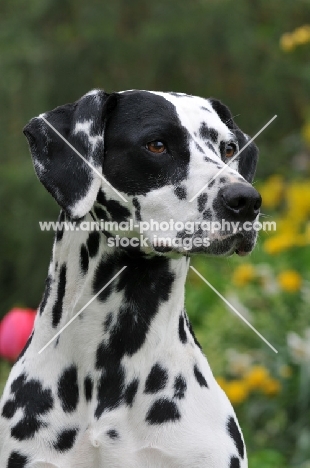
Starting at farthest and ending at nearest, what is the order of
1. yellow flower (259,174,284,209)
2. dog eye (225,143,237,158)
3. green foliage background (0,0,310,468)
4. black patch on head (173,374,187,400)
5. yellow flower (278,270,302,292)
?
green foliage background (0,0,310,468) < yellow flower (259,174,284,209) < yellow flower (278,270,302,292) < dog eye (225,143,237,158) < black patch on head (173,374,187,400)

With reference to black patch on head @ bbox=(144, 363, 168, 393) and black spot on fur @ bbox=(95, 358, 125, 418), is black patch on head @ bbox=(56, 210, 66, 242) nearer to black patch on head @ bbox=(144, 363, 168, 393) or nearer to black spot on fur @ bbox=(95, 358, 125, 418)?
black spot on fur @ bbox=(95, 358, 125, 418)

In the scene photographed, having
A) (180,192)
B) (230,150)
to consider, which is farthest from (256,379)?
(180,192)

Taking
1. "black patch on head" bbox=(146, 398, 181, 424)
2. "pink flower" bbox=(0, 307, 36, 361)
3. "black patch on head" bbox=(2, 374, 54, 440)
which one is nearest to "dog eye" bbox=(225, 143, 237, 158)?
"black patch on head" bbox=(146, 398, 181, 424)

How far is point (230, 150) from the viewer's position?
3.85 meters

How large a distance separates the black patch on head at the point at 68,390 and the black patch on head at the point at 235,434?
63 centimetres

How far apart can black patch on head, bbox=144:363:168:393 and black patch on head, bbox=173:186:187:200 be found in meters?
0.69

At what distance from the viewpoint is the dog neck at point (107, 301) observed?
354 centimetres

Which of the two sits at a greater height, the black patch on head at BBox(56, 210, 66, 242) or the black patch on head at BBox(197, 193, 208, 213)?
the black patch on head at BBox(197, 193, 208, 213)

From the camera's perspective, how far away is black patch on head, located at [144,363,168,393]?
3467 millimetres

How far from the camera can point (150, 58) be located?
11297mm

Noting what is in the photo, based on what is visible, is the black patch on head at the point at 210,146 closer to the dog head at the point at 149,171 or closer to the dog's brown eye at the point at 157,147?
the dog head at the point at 149,171

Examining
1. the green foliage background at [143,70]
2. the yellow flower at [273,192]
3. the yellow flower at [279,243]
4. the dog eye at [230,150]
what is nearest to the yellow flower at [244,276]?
the yellow flower at [279,243]

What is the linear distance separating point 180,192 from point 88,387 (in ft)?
2.84

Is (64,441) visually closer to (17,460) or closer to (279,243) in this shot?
(17,460)
